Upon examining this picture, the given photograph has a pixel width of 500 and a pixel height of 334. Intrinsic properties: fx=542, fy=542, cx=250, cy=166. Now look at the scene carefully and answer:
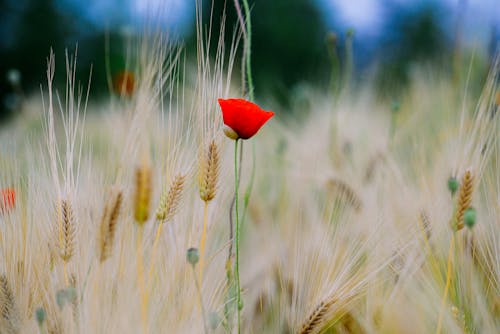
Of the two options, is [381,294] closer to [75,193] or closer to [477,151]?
[477,151]

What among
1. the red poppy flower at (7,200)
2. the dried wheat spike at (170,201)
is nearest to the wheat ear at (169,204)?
the dried wheat spike at (170,201)

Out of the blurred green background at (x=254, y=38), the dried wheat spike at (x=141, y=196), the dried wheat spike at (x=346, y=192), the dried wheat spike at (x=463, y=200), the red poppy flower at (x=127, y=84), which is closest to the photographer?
the dried wheat spike at (x=141, y=196)

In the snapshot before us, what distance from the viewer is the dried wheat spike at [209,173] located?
2.39 ft

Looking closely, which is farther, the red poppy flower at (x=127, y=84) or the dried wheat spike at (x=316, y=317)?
the red poppy flower at (x=127, y=84)

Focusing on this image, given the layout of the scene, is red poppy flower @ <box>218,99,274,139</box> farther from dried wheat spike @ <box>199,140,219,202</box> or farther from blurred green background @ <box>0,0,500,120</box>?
blurred green background @ <box>0,0,500,120</box>

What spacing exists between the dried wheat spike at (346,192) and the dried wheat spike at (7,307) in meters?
0.64

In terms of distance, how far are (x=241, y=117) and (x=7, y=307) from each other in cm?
39

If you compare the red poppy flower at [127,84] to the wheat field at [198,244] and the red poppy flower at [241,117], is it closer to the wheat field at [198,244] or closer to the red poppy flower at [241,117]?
the wheat field at [198,244]

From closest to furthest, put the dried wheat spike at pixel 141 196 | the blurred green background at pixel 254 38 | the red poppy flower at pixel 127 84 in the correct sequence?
1. the dried wheat spike at pixel 141 196
2. the red poppy flower at pixel 127 84
3. the blurred green background at pixel 254 38

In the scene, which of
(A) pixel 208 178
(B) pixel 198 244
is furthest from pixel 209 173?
(B) pixel 198 244

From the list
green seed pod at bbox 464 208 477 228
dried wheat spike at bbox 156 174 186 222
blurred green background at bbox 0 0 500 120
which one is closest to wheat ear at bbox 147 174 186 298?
dried wheat spike at bbox 156 174 186 222

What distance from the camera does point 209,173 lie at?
2.40ft

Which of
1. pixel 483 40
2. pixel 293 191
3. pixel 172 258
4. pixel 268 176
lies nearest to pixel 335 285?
pixel 172 258

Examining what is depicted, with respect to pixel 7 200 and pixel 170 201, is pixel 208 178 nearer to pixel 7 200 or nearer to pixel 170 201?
pixel 170 201
